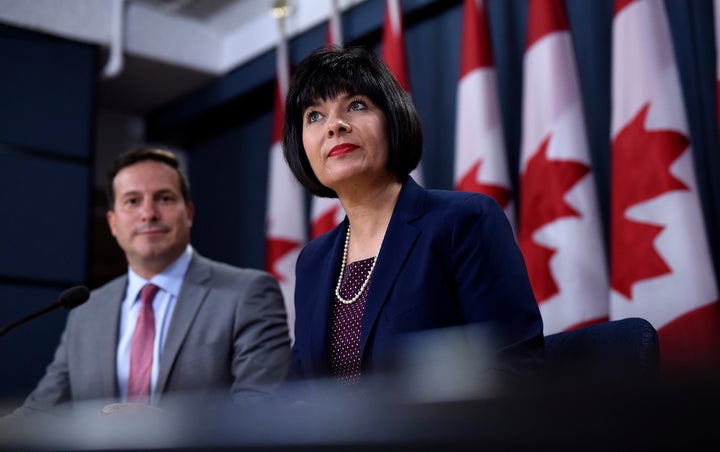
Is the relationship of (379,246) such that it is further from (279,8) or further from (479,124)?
(279,8)

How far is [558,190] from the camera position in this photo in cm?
287

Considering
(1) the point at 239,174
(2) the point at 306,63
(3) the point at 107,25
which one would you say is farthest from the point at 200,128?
(2) the point at 306,63

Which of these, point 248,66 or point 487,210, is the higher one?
point 248,66

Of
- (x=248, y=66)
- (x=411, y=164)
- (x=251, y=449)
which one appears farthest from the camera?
(x=248, y=66)

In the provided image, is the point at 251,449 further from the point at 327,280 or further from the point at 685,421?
the point at 327,280

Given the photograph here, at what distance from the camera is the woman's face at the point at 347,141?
60.2 inches

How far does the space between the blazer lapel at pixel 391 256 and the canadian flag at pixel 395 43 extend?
208cm

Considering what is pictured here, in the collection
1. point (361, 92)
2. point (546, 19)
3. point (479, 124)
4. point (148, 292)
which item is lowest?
point (148, 292)

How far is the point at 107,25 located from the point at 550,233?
10.5 ft

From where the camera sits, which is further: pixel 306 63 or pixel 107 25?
pixel 107 25

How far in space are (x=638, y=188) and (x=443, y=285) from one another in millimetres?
1462

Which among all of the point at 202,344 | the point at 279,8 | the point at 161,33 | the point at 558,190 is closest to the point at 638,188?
the point at 558,190

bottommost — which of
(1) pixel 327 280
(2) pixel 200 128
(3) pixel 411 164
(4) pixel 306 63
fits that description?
(1) pixel 327 280

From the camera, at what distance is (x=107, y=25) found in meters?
4.76
